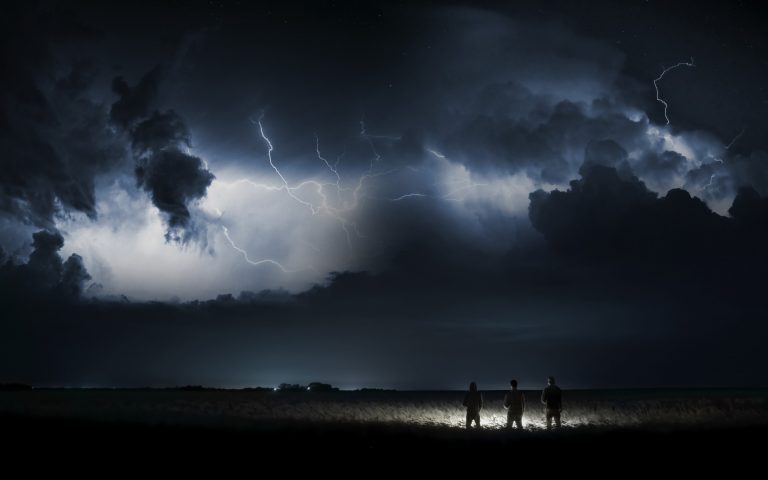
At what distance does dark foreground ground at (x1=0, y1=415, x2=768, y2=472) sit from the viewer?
1179cm

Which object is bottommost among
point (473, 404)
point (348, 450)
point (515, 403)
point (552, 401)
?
point (348, 450)

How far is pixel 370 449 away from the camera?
14086mm

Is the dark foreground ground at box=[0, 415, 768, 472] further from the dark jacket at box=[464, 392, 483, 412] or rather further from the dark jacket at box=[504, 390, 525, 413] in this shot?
the dark jacket at box=[504, 390, 525, 413]

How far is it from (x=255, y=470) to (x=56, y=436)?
737 centimetres

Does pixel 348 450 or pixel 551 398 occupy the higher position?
pixel 551 398

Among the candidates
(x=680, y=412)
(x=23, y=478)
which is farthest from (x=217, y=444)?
(x=680, y=412)

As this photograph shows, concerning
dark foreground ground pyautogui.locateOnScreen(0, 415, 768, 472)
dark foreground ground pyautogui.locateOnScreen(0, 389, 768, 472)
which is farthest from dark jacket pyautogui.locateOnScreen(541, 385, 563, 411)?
dark foreground ground pyautogui.locateOnScreen(0, 389, 768, 472)

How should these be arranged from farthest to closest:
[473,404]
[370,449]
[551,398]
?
[473,404], [551,398], [370,449]

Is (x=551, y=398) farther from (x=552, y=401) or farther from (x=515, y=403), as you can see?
(x=515, y=403)

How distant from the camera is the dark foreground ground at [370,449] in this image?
38.7ft

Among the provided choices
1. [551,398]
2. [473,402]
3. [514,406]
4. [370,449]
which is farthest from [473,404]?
[370,449]

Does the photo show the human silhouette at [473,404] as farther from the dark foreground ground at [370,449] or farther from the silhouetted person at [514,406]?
the dark foreground ground at [370,449]

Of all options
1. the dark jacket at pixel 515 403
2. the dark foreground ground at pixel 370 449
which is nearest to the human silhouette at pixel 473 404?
the dark jacket at pixel 515 403

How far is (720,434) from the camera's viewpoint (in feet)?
58.9
